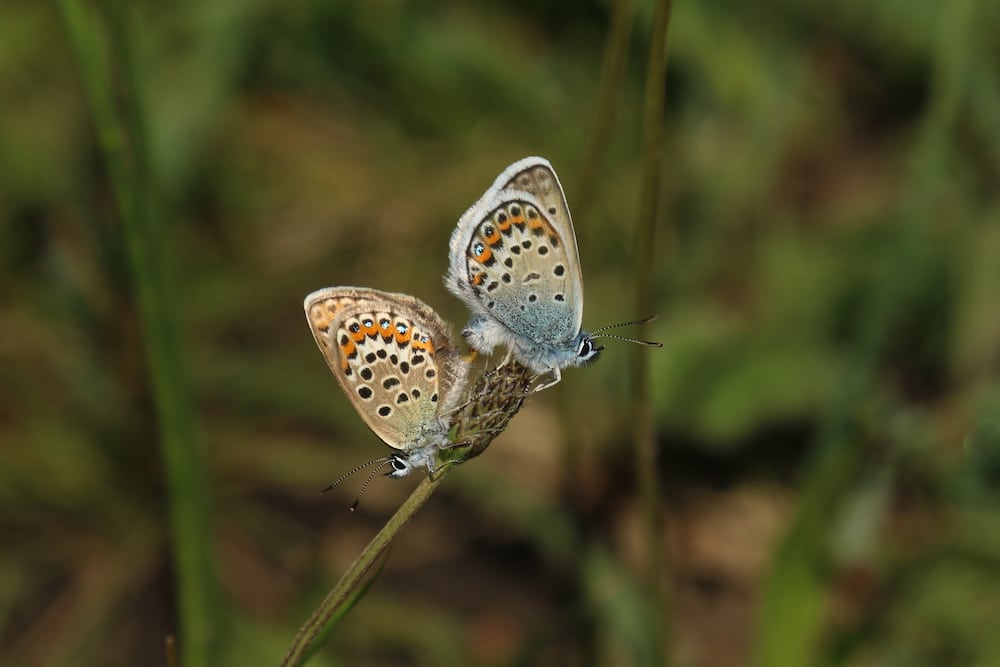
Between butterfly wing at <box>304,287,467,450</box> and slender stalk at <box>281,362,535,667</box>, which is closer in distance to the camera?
slender stalk at <box>281,362,535,667</box>

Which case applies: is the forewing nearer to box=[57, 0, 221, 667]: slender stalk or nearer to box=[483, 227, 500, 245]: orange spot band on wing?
box=[483, 227, 500, 245]: orange spot band on wing

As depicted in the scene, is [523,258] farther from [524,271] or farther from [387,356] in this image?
[387,356]

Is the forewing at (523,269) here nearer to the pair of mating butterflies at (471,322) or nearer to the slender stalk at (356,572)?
the pair of mating butterflies at (471,322)

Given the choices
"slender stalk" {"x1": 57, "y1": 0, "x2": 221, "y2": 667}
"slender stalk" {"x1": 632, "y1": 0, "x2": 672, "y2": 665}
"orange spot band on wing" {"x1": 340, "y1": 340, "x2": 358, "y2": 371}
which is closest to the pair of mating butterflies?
"orange spot band on wing" {"x1": 340, "y1": 340, "x2": 358, "y2": 371}

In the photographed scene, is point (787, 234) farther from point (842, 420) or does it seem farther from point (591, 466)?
point (842, 420)

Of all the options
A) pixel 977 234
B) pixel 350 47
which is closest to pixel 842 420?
pixel 977 234

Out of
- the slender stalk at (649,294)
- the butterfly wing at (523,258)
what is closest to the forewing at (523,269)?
the butterfly wing at (523,258)

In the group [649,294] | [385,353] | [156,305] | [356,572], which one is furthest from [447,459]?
[156,305]
